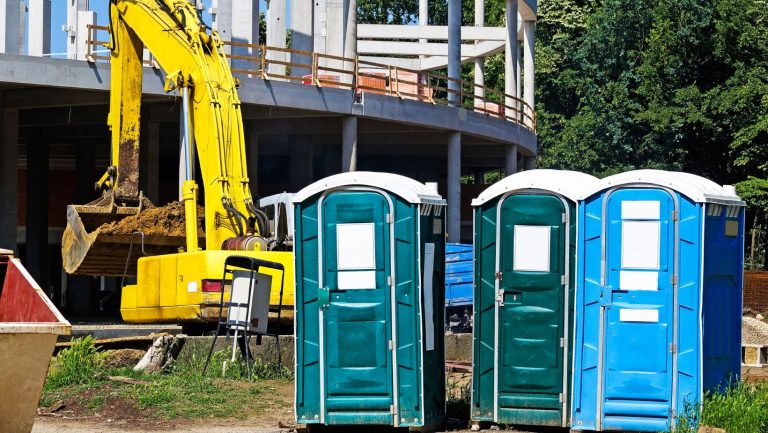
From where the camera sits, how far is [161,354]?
55.4 ft

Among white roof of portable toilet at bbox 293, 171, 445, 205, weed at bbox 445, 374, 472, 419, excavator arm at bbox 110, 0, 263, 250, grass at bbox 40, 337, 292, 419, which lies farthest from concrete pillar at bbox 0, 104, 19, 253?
white roof of portable toilet at bbox 293, 171, 445, 205

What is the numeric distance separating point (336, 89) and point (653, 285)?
22.5 metres

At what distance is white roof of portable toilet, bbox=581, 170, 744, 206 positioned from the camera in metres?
12.0

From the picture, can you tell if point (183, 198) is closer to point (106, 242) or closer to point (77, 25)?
point (106, 242)

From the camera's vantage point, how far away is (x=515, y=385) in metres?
12.6

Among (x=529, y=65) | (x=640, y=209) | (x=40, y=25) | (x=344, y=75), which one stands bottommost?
(x=640, y=209)

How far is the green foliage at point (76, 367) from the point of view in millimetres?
15141

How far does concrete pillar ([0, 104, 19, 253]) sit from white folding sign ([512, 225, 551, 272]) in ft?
78.8

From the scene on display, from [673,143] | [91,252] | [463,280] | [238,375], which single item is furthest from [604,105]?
[238,375]

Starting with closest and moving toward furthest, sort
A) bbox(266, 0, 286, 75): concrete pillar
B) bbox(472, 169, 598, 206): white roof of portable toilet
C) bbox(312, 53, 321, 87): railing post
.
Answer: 1. bbox(472, 169, 598, 206): white roof of portable toilet
2. bbox(312, 53, 321, 87): railing post
3. bbox(266, 0, 286, 75): concrete pillar

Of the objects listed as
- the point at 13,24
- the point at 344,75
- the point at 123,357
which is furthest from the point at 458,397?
the point at 344,75

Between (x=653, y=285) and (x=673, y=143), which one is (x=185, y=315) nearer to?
(x=653, y=285)

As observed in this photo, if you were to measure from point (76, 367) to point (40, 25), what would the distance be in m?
27.0

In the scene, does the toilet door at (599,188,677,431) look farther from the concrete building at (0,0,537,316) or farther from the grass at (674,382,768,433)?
the concrete building at (0,0,537,316)
